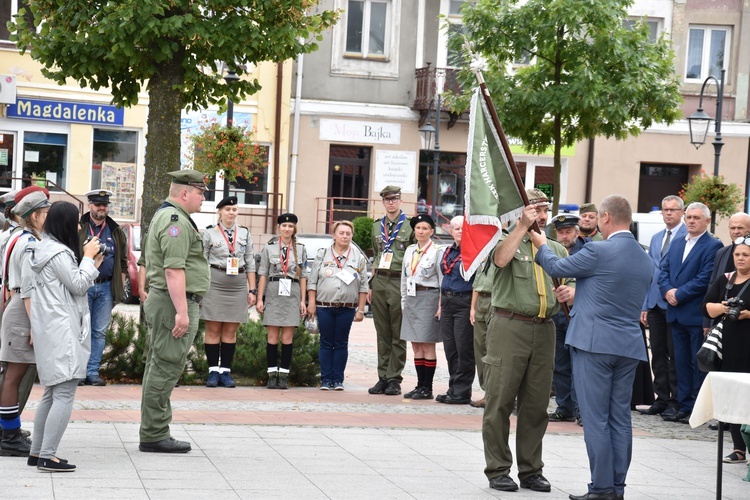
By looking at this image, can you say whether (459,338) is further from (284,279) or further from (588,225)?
(284,279)

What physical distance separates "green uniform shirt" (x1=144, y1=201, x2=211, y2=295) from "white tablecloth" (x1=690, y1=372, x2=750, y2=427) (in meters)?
3.78

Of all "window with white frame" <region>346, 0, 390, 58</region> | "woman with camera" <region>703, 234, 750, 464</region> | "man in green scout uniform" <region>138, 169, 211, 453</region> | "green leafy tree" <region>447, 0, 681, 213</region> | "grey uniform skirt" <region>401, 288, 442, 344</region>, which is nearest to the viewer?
"man in green scout uniform" <region>138, 169, 211, 453</region>

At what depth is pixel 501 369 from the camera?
7.67 meters

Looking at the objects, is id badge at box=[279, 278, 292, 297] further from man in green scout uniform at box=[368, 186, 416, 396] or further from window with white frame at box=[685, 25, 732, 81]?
window with white frame at box=[685, 25, 732, 81]

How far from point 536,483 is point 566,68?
1354 centimetres

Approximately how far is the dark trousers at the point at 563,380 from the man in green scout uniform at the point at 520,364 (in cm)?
333

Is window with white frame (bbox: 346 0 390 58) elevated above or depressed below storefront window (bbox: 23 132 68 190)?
above

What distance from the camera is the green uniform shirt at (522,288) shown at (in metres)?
7.66

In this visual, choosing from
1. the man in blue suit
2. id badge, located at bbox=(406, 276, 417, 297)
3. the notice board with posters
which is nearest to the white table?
the man in blue suit

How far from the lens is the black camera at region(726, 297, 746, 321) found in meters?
9.48

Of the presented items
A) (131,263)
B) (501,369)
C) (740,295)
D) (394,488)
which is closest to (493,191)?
(501,369)

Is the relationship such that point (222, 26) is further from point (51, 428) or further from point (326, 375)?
point (51, 428)

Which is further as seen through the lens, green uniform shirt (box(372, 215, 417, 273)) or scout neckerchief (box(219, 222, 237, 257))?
green uniform shirt (box(372, 215, 417, 273))

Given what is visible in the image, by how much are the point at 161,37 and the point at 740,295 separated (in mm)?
6473
